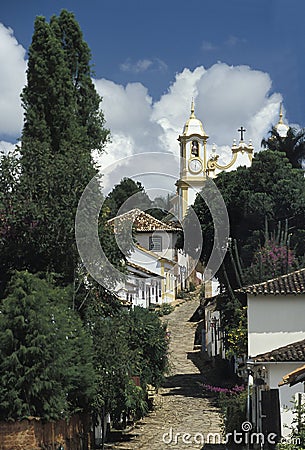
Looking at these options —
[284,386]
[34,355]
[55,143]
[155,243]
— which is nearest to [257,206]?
[55,143]

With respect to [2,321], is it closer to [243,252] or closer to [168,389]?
[168,389]

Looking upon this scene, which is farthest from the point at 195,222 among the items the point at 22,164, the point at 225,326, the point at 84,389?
the point at 84,389

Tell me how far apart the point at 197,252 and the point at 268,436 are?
1817 centimetres

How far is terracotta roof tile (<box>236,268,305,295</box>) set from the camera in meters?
23.5

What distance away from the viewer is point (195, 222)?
119ft

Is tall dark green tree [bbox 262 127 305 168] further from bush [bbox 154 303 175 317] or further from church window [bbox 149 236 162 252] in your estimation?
bush [bbox 154 303 175 317]

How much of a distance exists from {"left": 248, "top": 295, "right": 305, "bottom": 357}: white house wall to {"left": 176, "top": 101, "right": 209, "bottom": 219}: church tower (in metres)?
33.3

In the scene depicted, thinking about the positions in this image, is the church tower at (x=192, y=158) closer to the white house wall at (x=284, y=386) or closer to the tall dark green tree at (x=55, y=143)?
the tall dark green tree at (x=55, y=143)

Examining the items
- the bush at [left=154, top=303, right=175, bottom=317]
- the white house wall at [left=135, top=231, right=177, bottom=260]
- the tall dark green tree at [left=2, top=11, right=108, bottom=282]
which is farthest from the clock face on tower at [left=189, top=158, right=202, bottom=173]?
the tall dark green tree at [left=2, top=11, right=108, bottom=282]

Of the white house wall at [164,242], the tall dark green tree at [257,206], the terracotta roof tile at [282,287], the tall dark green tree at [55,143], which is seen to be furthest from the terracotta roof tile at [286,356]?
the white house wall at [164,242]

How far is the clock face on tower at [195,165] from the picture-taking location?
58.1 metres

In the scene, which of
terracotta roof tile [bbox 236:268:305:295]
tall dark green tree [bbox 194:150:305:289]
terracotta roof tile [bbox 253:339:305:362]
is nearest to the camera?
terracotta roof tile [bbox 253:339:305:362]

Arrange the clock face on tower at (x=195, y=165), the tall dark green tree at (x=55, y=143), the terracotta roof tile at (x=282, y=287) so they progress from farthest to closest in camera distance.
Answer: the clock face on tower at (x=195, y=165), the terracotta roof tile at (x=282, y=287), the tall dark green tree at (x=55, y=143)

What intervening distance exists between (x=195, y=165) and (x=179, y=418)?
3563 centimetres
